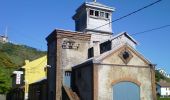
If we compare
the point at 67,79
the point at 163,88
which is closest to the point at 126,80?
the point at 67,79

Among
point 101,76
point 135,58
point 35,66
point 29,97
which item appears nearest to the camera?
point 101,76

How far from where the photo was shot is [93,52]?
28156 millimetres

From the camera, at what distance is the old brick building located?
2448 centimetres

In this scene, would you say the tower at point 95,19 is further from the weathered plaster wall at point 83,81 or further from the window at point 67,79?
the weathered plaster wall at point 83,81

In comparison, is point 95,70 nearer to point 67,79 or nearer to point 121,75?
point 121,75

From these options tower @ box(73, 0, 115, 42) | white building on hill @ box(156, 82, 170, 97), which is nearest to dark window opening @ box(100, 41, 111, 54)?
tower @ box(73, 0, 115, 42)

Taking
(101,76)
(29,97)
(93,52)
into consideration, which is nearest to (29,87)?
(29,97)

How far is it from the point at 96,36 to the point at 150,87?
933 centimetres

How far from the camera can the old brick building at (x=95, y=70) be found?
24.5 meters

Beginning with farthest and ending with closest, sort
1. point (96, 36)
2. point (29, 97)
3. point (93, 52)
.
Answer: point (29, 97), point (96, 36), point (93, 52)

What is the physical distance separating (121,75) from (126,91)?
139cm

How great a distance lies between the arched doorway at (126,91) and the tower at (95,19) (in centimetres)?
874

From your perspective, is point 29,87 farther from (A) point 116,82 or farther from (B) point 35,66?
(A) point 116,82

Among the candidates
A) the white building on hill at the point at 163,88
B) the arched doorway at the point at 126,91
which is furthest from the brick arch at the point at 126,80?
the white building on hill at the point at 163,88
